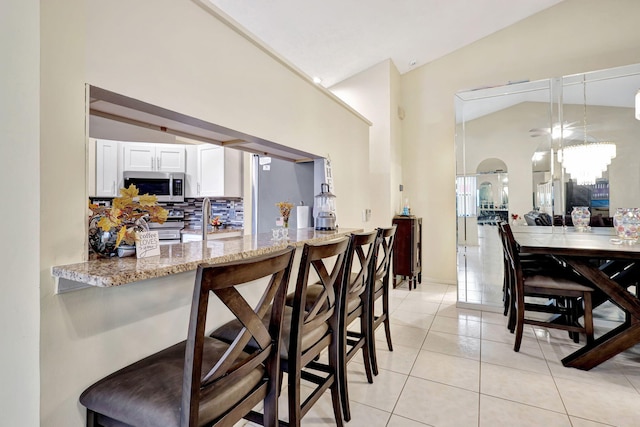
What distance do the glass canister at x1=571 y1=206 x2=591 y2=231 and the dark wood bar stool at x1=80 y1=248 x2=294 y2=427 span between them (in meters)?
3.53

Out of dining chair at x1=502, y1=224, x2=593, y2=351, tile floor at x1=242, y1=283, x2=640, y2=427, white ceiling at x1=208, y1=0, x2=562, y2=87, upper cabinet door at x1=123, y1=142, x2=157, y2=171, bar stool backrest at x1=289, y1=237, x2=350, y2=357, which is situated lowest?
tile floor at x1=242, y1=283, x2=640, y2=427

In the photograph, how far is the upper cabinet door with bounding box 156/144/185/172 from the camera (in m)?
A: 4.27

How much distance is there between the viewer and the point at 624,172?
3180 millimetres

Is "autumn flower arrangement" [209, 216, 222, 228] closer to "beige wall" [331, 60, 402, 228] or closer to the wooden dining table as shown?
"beige wall" [331, 60, 402, 228]

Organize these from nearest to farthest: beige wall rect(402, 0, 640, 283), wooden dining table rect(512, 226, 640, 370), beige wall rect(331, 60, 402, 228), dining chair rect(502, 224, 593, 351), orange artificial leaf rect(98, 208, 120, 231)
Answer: orange artificial leaf rect(98, 208, 120, 231), wooden dining table rect(512, 226, 640, 370), dining chair rect(502, 224, 593, 351), beige wall rect(402, 0, 640, 283), beige wall rect(331, 60, 402, 228)

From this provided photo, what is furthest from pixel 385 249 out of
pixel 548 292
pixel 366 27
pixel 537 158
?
pixel 366 27

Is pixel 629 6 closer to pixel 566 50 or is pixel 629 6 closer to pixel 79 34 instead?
pixel 566 50

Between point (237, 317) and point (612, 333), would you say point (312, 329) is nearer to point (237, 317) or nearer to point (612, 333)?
point (237, 317)

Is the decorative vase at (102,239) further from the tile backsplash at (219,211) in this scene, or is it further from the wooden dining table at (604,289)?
the tile backsplash at (219,211)

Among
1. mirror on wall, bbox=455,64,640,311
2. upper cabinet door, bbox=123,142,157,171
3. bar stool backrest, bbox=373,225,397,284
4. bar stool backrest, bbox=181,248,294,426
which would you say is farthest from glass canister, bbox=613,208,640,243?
upper cabinet door, bbox=123,142,157,171

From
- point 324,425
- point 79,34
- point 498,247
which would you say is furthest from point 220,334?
point 498,247

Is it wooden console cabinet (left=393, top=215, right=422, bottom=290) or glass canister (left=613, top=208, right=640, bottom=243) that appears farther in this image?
wooden console cabinet (left=393, top=215, right=422, bottom=290)

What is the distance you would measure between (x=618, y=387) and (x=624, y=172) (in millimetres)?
2260

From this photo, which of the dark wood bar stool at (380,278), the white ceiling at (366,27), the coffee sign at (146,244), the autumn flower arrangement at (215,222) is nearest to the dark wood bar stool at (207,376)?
the coffee sign at (146,244)
